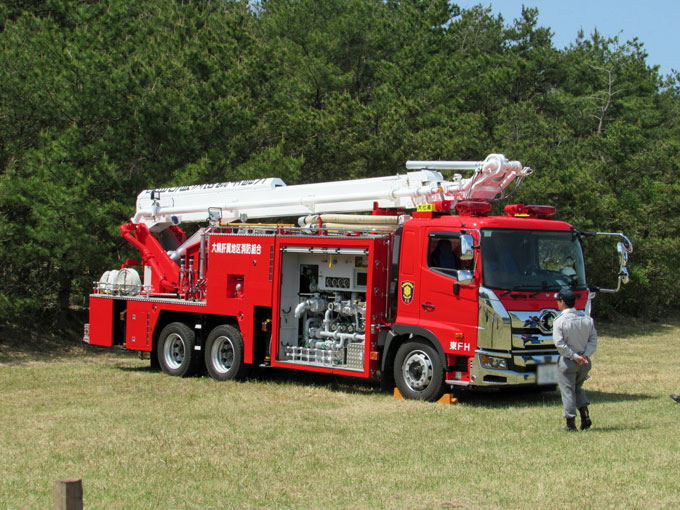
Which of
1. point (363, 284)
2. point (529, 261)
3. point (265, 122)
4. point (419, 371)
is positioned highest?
point (265, 122)

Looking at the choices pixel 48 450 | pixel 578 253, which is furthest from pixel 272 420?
pixel 578 253

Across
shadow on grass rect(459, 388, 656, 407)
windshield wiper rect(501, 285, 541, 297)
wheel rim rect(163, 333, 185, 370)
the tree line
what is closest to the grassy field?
shadow on grass rect(459, 388, 656, 407)

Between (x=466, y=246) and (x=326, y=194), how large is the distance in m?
3.76

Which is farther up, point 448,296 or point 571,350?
point 448,296

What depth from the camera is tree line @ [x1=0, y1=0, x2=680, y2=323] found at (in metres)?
18.5

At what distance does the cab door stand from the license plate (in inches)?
37.6

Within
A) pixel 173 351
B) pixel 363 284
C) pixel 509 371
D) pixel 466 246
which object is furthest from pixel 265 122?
pixel 509 371

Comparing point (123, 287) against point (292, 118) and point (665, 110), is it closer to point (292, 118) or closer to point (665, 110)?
point (292, 118)

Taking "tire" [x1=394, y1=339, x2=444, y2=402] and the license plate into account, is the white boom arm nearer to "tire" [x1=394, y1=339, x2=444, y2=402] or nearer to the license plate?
"tire" [x1=394, y1=339, x2=444, y2=402]

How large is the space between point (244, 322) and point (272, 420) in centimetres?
369

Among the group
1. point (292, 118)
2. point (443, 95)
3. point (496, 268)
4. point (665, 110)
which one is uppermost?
point (665, 110)

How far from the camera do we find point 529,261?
1150cm

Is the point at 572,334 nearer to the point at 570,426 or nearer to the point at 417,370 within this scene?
the point at 570,426

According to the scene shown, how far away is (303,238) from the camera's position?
43.4ft
